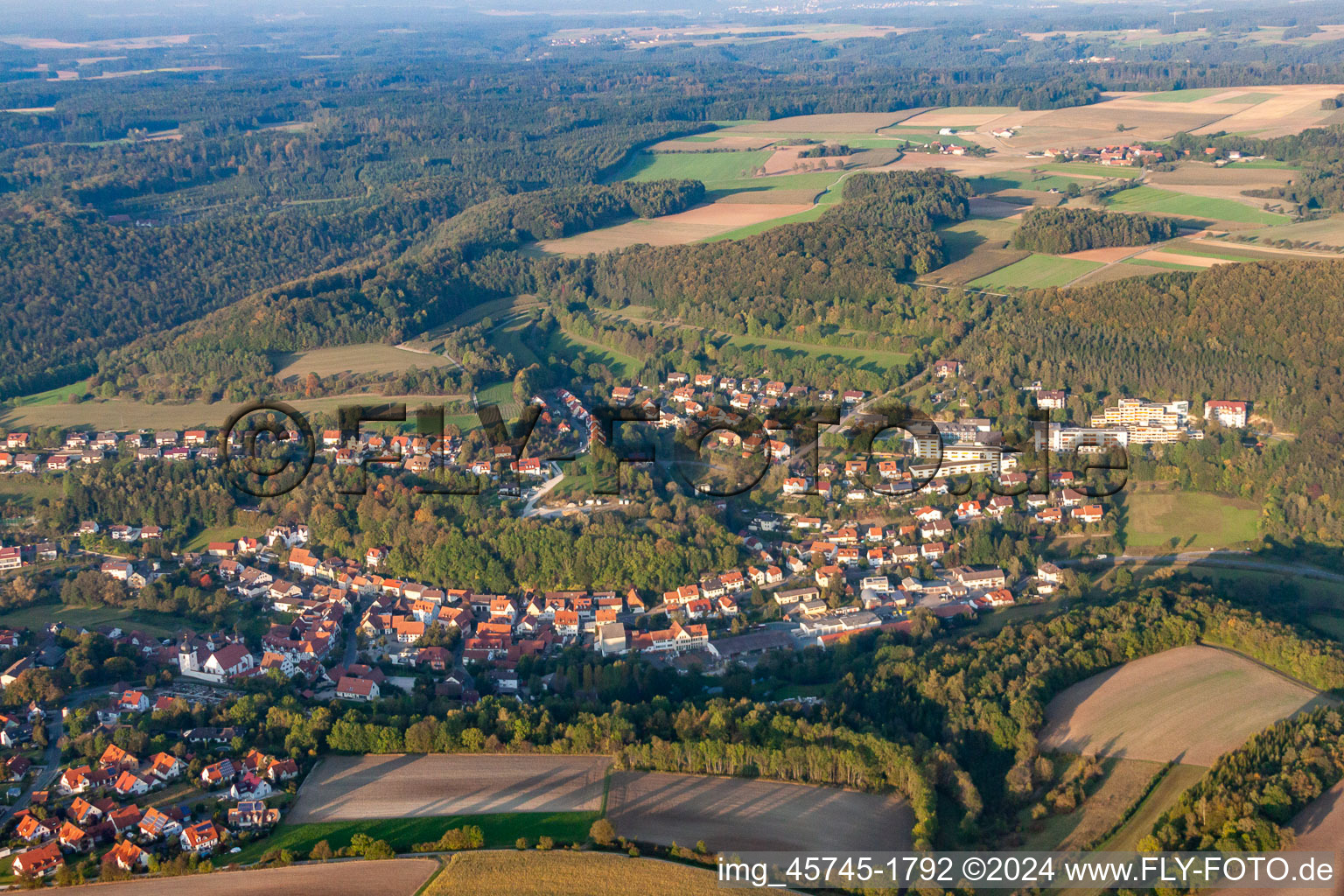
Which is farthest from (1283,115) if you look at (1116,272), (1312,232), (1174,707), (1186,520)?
(1174,707)

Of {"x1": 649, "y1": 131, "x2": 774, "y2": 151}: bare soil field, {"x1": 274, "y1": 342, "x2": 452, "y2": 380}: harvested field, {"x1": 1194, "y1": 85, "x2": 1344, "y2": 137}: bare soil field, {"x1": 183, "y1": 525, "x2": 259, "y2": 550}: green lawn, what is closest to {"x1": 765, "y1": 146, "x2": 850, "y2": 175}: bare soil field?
{"x1": 649, "y1": 131, "x2": 774, "y2": 151}: bare soil field

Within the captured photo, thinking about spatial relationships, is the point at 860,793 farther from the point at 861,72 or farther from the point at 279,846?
the point at 861,72

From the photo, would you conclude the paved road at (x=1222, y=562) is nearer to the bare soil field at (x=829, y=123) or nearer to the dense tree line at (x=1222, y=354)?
the dense tree line at (x=1222, y=354)

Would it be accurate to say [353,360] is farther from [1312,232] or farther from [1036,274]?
[1312,232]

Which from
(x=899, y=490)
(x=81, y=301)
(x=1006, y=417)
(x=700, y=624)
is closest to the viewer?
(x=700, y=624)

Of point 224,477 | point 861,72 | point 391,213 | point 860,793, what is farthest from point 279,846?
point 861,72

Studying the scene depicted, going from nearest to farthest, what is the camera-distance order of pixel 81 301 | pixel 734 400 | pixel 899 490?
pixel 899 490
pixel 734 400
pixel 81 301
